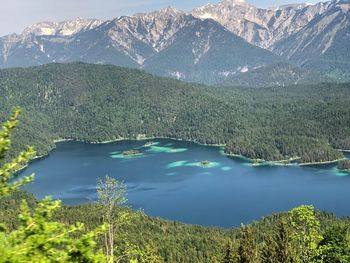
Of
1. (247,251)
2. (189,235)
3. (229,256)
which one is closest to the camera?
(247,251)

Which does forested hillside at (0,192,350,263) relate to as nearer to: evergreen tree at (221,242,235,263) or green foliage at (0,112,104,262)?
evergreen tree at (221,242,235,263)

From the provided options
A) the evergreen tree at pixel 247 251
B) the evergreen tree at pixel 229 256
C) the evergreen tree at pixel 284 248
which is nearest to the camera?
the evergreen tree at pixel 284 248

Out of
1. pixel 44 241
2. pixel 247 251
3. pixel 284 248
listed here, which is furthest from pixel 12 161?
pixel 247 251

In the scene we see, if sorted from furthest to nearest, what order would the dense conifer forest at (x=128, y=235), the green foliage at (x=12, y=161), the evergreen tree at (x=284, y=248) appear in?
the evergreen tree at (x=284, y=248) < the green foliage at (x=12, y=161) < the dense conifer forest at (x=128, y=235)

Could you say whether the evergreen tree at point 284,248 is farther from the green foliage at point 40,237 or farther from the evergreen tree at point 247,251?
the green foliage at point 40,237

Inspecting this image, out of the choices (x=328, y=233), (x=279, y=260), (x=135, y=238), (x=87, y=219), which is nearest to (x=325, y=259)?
(x=328, y=233)

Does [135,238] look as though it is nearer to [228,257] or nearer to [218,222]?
[218,222]

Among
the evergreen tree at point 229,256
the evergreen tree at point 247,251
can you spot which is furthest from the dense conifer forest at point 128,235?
the evergreen tree at point 229,256

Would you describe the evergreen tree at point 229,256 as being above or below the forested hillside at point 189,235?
above

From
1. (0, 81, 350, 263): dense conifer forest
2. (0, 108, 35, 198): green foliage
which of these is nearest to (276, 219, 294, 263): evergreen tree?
(0, 81, 350, 263): dense conifer forest

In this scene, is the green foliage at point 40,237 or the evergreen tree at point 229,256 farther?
the evergreen tree at point 229,256

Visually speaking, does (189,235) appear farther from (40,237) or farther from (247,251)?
(40,237)
